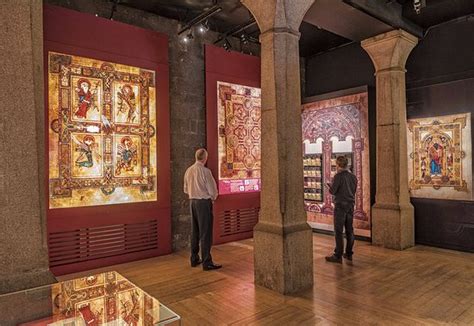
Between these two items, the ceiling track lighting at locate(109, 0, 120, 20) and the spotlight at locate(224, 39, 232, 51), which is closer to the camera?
the ceiling track lighting at locate(109, 0, 120, 20)

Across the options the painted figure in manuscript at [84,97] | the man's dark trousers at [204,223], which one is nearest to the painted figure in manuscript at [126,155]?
the painted figure in manuscript at [84,97]

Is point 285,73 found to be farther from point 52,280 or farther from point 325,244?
point 325,244

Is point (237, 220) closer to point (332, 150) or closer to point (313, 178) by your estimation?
point (313, 178)

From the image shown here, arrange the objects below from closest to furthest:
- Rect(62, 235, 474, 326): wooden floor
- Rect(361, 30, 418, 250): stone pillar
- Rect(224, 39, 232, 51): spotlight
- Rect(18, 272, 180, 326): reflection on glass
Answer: Rect(18, 272, 180, 326): reflection on glass → Rect(62, 235, 474, 326): wooden floor → Rect(361, 30, 418, 250): stone pillar → Rect(224, 39, 232, 51): spotlight

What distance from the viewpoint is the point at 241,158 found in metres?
7.05

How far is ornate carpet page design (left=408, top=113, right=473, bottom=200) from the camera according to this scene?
577 centimetres

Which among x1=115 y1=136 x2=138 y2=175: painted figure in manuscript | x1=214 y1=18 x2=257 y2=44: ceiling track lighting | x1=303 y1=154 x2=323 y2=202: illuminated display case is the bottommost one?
x1=303 y1=154 x2=323 y2=202: illuminated display case

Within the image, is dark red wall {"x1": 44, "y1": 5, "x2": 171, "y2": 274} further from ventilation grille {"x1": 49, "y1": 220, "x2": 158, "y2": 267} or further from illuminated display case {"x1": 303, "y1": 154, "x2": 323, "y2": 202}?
illuminated display case {"x1": 303, "y1": 154, "x2": 323, "y2": 202}

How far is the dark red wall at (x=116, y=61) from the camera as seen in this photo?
16.0ft

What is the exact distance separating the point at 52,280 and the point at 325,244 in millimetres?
5201

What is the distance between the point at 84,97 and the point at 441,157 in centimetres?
619

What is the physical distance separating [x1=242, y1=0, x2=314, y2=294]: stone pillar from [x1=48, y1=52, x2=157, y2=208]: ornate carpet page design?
2434mm

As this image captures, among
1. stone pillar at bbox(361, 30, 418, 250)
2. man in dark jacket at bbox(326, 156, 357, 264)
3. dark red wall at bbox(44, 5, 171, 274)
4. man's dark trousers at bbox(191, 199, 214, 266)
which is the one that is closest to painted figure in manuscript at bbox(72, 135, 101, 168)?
dark red wall at bbox(44, 5, 171, 274)

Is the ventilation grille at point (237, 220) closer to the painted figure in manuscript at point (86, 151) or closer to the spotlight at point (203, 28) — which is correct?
the painted figure in manuscript at point (86, 151)
